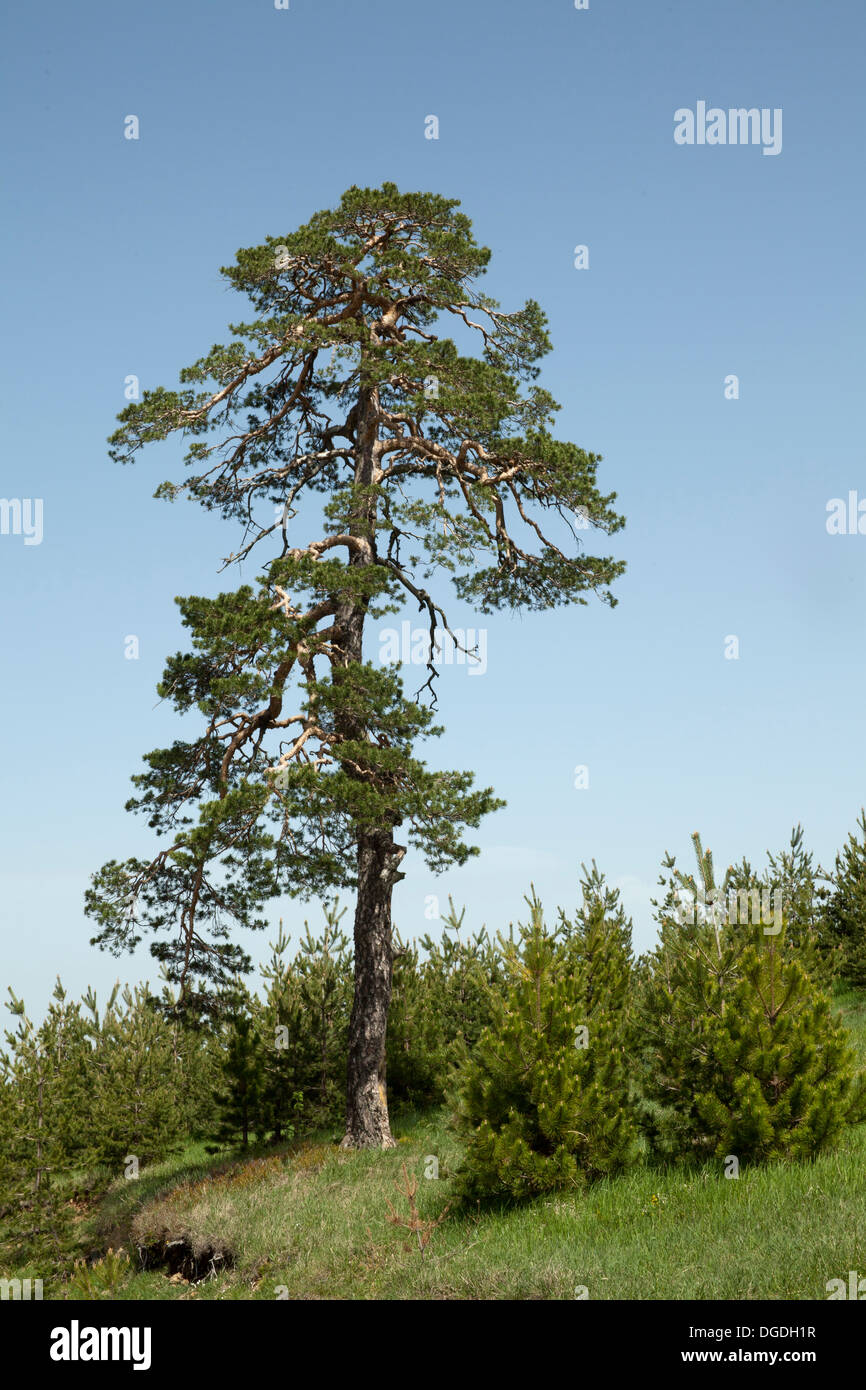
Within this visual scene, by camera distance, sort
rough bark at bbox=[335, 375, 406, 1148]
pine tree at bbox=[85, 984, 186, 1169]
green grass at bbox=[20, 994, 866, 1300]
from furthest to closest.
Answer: pine tree at bbox=[85, 984, 186, 1169]
rough bark at bbox=[335, 375, 406, 1148]
green grass at bbox=[20, 994, 866, 1300]

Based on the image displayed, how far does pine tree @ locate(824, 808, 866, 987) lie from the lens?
2098cm

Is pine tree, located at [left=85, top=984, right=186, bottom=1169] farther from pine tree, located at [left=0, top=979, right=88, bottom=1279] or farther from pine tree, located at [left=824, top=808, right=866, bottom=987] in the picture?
pine tree, located at [left=824, top=808, right=866, bottom=987]

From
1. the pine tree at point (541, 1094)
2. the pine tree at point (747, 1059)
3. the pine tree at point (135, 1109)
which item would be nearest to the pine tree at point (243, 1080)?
the pine tree at point (135, 1109)

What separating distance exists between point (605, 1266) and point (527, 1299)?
0.75m

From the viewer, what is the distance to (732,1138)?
10.5 meters

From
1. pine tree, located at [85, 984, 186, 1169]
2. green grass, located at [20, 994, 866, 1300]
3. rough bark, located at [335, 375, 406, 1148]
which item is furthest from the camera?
pine tree, located at [85, 984, 186, 1169]

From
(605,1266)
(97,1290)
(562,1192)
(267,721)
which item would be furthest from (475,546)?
(97,1290)

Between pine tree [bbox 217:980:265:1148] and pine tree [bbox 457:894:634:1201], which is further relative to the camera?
pine tree [bbox 217:980:265:1148]

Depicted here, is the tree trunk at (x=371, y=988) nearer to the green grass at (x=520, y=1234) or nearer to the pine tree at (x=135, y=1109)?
the green grass at (x=520, y=1234)

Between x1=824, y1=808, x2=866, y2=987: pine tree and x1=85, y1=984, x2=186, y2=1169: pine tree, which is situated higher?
x1=824, y1=808, x2=866, y2=987: pine tree

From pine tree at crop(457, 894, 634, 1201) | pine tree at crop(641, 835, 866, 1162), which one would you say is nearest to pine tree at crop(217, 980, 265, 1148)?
pine tree at crop(457, 894, 634, 1201)

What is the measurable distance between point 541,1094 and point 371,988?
18.7 feet

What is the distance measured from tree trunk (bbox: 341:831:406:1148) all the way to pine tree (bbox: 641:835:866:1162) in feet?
18.1

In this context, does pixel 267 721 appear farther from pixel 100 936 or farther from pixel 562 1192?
pixel 562 1192
